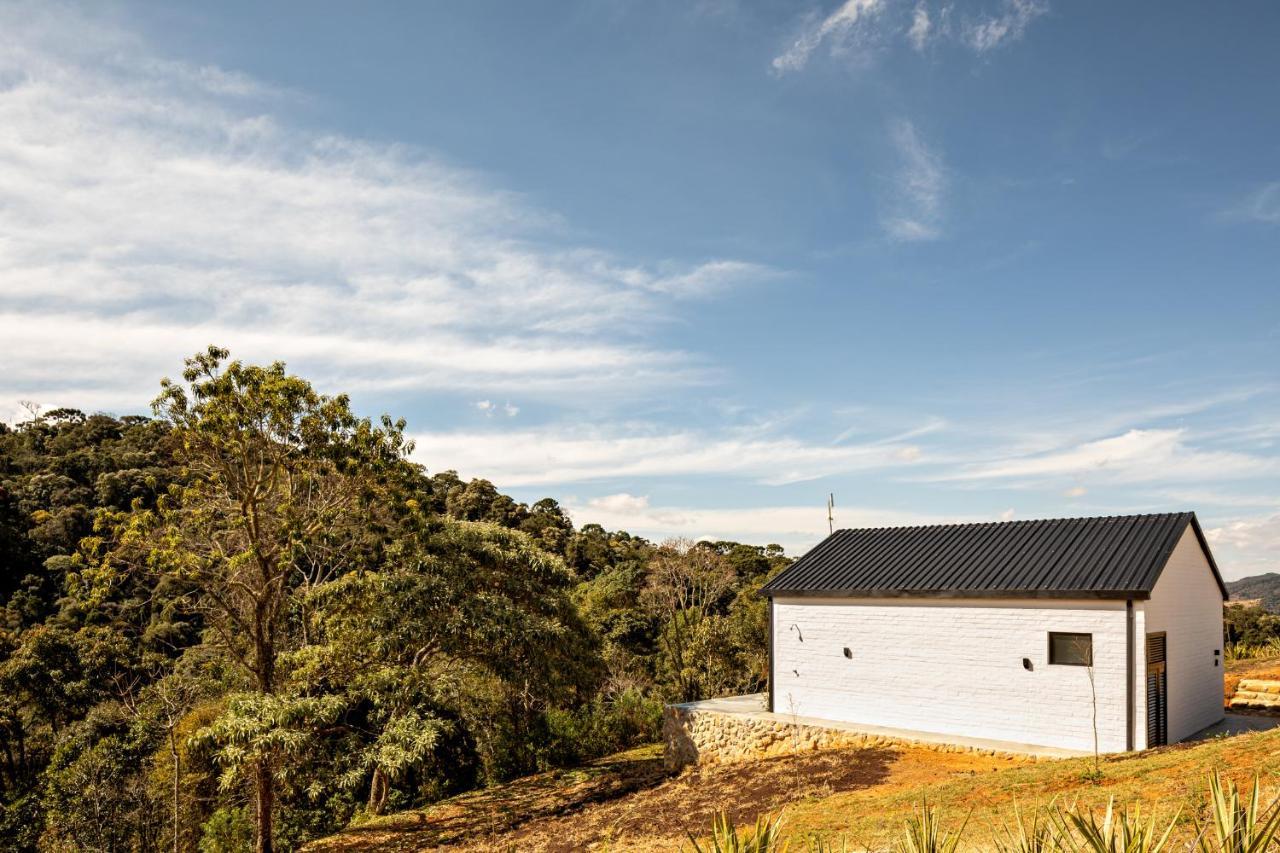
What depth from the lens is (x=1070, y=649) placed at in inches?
580

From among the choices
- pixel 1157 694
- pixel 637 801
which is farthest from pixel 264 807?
pixel 1157 694

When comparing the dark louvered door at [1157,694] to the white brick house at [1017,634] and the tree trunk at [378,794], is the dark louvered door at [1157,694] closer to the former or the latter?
the white brick house at [1017,634]

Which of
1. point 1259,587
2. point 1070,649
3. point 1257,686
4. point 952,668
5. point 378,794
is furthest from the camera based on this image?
point 1259,587

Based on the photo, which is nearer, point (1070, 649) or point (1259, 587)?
point (1070, 649)

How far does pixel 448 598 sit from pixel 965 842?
473 inches

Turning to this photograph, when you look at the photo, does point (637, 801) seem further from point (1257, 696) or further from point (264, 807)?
point (1257, 696)

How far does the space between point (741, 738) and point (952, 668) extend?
534cm

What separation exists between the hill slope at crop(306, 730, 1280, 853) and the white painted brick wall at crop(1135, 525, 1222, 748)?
2.62 m

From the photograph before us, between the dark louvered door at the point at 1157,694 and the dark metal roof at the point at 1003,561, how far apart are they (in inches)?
56.3

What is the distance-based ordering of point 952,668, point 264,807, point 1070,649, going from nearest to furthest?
point 1070,649 < point 952,668 < point 264,807

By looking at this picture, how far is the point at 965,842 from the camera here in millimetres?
8750

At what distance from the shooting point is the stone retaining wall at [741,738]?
16.7 metres

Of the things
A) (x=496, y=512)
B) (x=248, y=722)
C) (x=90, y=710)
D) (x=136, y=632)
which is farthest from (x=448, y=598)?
(x=496, y=512)

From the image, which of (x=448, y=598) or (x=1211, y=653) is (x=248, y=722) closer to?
(x=448, y=598)
